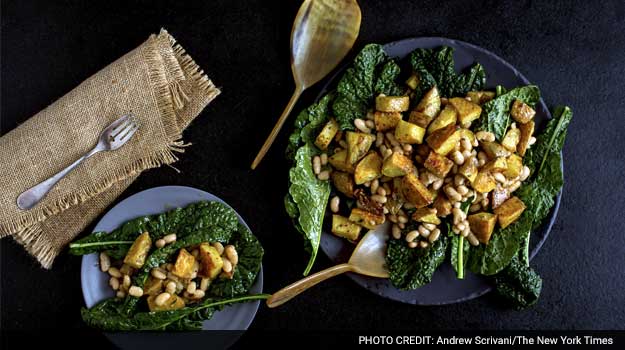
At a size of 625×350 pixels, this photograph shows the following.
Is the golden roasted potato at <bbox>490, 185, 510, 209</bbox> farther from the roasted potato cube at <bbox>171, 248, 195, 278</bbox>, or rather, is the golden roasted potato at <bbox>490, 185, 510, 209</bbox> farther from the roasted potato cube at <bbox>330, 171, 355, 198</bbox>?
the roasted potato cube at <bbox>171, 248, 195, 278</bbox>

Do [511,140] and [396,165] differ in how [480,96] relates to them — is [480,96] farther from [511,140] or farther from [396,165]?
[396,165]

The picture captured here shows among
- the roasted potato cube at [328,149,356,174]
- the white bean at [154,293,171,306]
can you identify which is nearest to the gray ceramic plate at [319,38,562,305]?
the roasted potato cube at [328,149,356,174]

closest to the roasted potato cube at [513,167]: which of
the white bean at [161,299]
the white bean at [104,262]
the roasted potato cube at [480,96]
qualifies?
the roasted potato cube at [480,96]

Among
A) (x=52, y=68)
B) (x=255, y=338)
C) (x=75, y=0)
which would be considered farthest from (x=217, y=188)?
(x=75, y=0)

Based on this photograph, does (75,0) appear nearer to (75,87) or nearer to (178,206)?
(75,87)

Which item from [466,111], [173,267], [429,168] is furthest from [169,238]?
[466,111]
